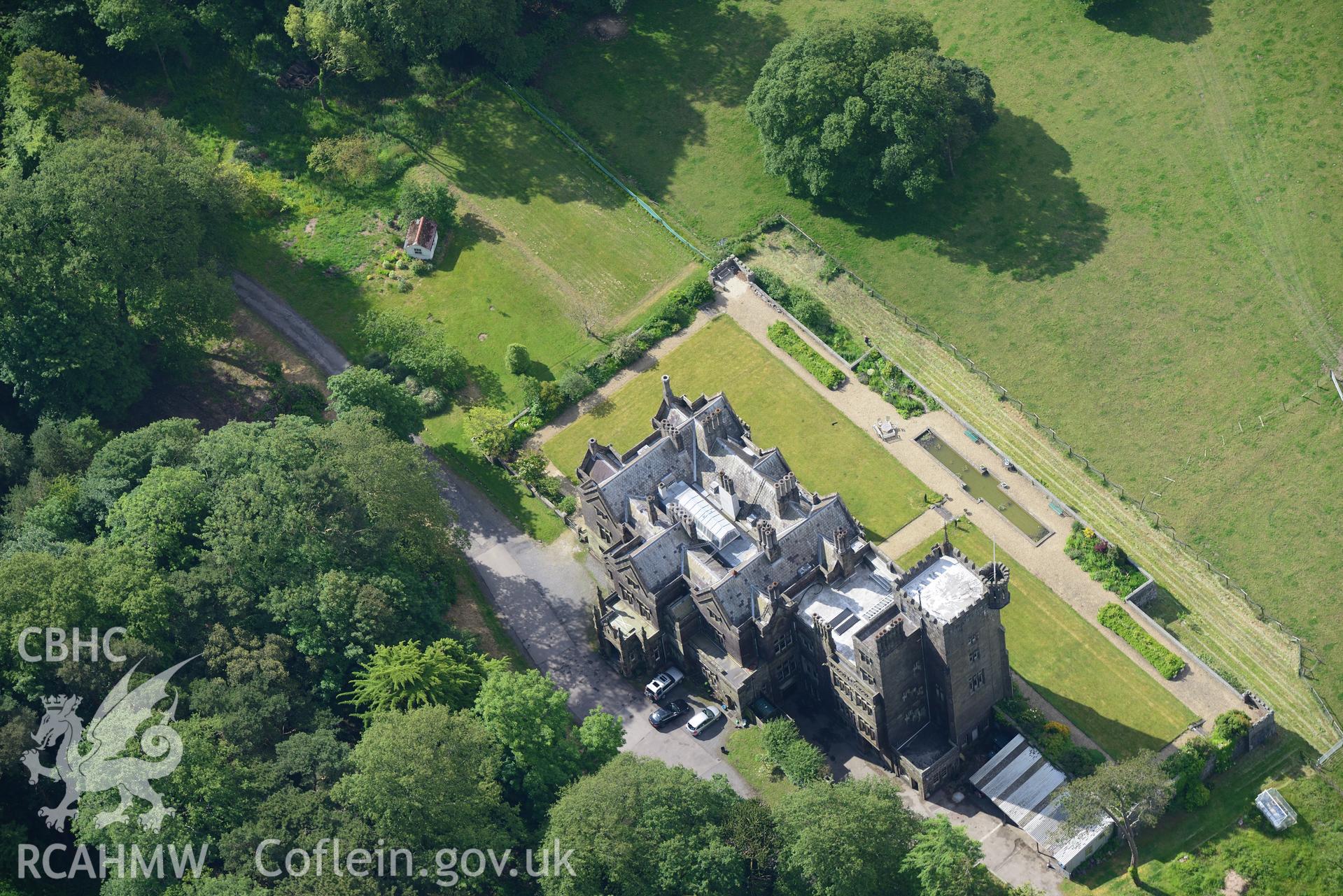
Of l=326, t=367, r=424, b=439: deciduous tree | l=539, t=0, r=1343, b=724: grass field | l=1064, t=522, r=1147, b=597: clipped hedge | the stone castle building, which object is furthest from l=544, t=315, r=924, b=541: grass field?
l=539, t=0, r=1343, b=724: grass field

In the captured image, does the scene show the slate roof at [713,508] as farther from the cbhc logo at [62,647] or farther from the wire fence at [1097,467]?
the cbhc logo at [62,647]

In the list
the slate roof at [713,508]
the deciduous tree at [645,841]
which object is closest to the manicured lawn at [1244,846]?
the deciduous tree at [645,841]

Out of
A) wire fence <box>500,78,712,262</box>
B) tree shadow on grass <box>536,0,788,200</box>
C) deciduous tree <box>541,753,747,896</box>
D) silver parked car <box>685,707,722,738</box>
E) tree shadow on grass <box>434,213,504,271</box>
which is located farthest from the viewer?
tree shadow on grass <box>536,0,788,200</box>

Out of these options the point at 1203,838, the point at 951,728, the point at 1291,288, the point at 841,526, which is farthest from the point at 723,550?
the point at 1291,288

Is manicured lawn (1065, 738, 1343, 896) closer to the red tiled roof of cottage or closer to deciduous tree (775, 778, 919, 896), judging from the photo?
deciduous tree (775, 778, 919, 896)

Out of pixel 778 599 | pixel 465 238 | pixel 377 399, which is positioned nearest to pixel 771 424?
pixel 778 599

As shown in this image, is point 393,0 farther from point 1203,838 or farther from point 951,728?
point 1203,838

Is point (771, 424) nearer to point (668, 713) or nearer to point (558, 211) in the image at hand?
point (668, 713)
